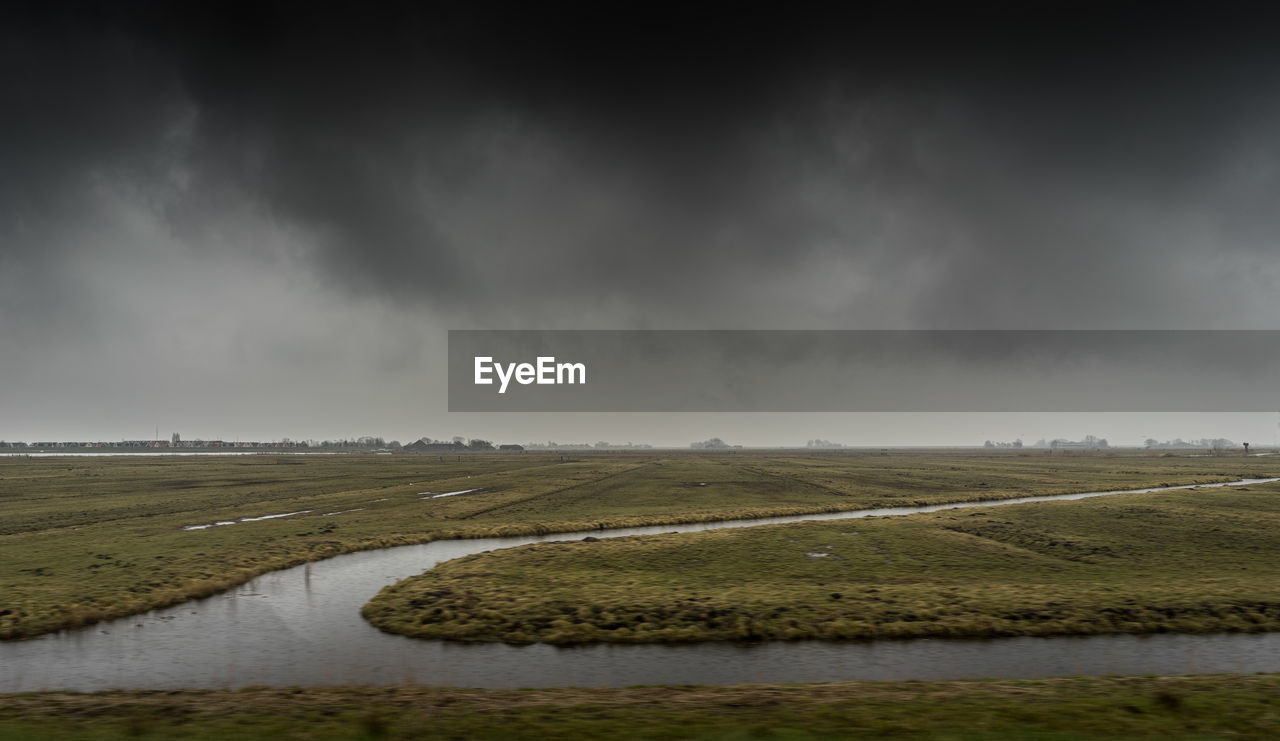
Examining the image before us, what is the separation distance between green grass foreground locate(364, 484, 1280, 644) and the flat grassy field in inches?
496

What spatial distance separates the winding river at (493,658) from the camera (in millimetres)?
20719

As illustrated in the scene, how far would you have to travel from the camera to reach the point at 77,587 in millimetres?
31578

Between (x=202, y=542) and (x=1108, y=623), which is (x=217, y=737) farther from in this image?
(x=202, y=542)

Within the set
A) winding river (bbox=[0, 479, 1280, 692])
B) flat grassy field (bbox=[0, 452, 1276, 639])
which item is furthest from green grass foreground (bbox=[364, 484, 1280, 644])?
flat grassy field (bbox=[0, 452, 1276, 639])

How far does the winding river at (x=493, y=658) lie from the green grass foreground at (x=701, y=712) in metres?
2.63

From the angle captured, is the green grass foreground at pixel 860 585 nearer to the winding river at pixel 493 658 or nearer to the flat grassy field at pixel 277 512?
the winding river at pixel 493 658

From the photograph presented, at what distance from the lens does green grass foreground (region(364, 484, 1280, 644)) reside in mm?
26094

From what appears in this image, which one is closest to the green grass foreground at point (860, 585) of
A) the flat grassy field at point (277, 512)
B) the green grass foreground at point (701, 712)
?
the green grass foreground at point (701, 712)

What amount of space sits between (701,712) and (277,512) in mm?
62942

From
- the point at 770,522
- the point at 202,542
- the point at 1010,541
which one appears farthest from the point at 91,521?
the point at 1010,541

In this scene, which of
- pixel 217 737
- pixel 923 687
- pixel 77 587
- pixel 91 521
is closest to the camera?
pixel 217 737

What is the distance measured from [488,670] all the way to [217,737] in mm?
9499

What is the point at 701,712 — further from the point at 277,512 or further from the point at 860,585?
the point at 277,512

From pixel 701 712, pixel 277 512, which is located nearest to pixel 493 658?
pixel 701 712
